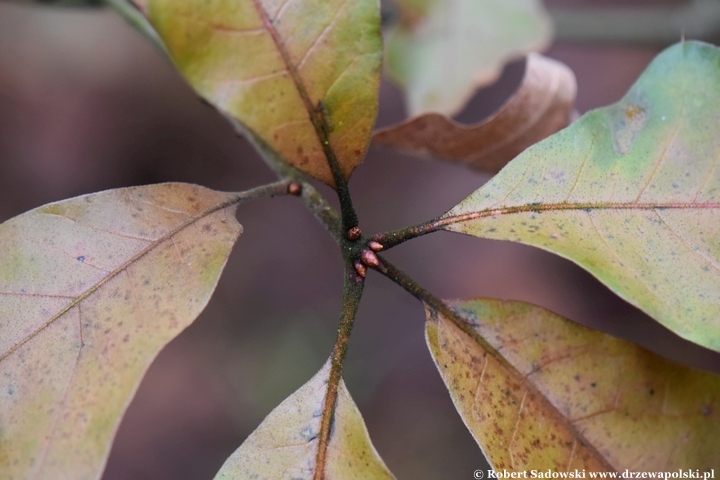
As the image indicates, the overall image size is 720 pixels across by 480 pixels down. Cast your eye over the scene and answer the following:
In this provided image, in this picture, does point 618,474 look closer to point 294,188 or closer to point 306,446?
point 306,446

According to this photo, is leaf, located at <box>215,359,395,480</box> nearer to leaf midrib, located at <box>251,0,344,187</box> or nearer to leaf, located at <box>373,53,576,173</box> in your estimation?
leaf midrib, located at <box>251,0,344,187</box>

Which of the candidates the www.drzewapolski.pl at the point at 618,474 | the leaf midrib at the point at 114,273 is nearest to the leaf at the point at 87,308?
the leaf midrib at the point at 114,273

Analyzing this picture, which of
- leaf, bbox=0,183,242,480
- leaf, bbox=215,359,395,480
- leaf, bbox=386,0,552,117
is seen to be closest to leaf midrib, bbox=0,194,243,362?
leaf, bbox=0,183,242,480

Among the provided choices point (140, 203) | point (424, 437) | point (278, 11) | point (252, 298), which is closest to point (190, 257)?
point (140, 203)

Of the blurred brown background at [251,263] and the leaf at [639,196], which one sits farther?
the blurred brown background at [251,263]

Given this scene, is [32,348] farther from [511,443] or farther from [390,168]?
[390,168]

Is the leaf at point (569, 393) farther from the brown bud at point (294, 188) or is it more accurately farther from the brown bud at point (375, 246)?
the brown bud at point (294, 188)
